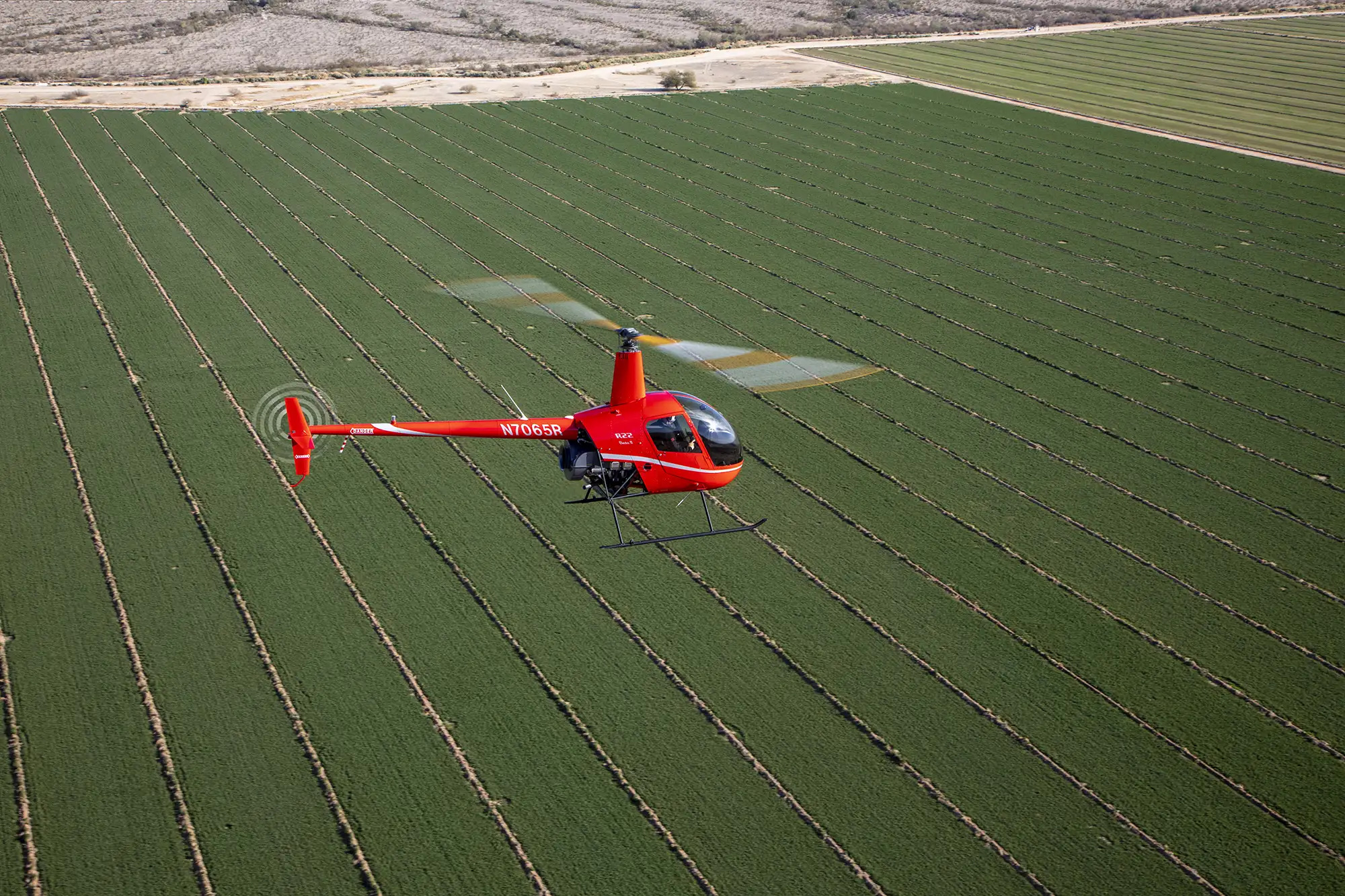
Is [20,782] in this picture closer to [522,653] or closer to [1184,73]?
[522,653]

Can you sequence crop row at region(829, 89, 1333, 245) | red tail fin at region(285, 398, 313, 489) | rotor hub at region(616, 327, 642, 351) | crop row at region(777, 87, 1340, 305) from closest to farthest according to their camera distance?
rotor hub at region(616, 327, 642, 351) → red tail fin at region(285, 398, 313, 489) → crop row at region(777, 87, 1340, 305) → crop row at region(829, 89, 1333, 245)

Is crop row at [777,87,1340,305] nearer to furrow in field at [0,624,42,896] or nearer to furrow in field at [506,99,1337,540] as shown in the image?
furrow in field at [506,99,1337,540]

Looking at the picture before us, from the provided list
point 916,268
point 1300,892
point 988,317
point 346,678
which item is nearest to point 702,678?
point 346,678

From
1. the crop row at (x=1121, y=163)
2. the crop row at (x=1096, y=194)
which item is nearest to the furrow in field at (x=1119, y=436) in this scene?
the crop row at (x=1096, y=194)

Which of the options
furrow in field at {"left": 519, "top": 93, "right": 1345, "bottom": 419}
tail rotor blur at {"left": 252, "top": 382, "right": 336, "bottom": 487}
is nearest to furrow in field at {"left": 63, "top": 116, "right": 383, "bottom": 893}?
tail rotor blur at {"left": 252, "top": 382, "right": 336, "bottom": 487}

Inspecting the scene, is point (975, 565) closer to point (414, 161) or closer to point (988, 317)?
point (988, 317)

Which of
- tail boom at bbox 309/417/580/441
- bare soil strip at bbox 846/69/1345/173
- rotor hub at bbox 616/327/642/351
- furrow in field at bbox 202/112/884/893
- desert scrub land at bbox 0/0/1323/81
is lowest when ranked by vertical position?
furrow in field at bbox 202/112/884/893
